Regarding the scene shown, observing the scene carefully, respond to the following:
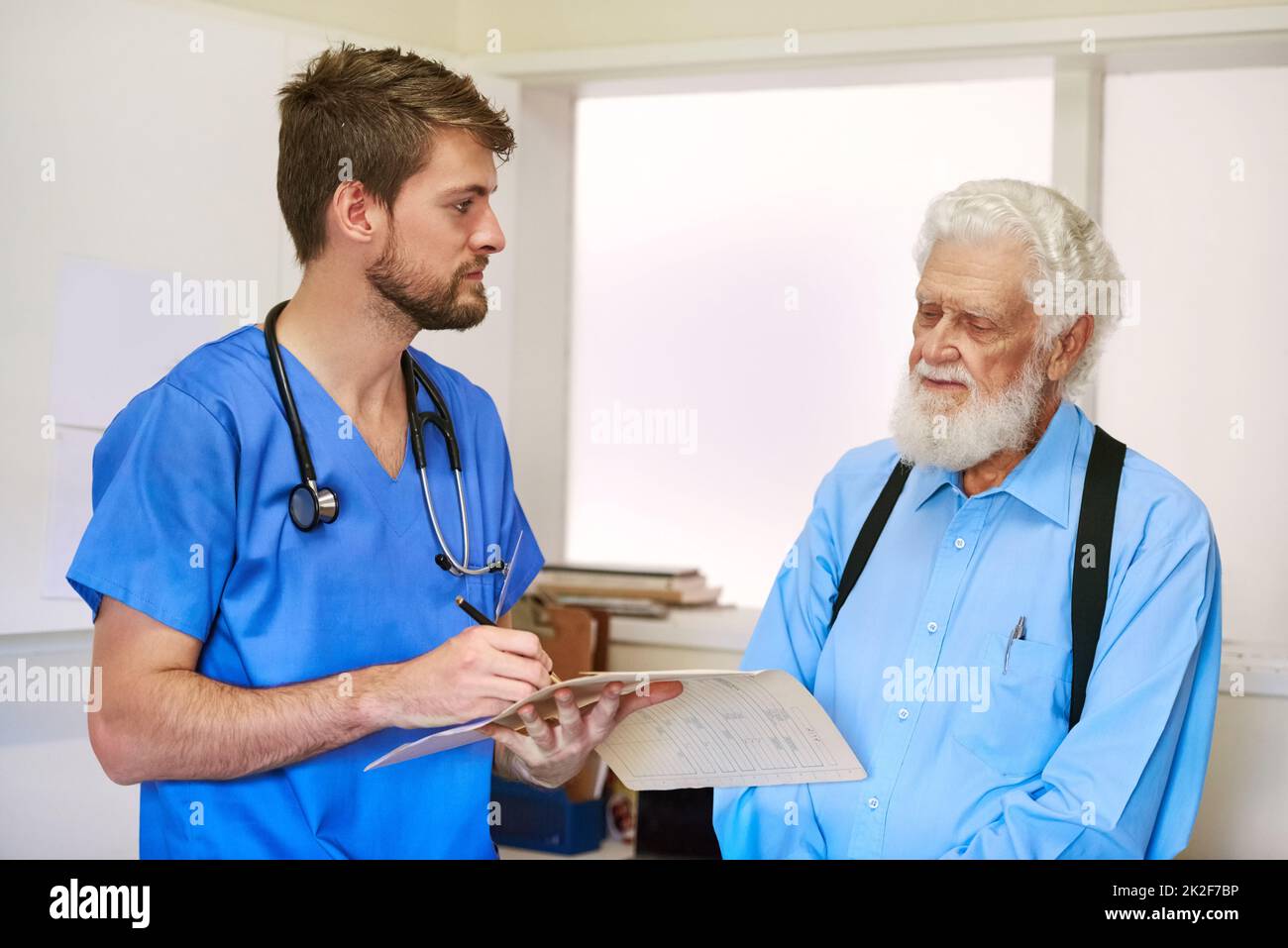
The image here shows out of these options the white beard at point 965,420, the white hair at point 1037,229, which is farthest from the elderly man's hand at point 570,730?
the white hair at point 1037,229

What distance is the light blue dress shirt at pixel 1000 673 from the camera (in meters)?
1.23

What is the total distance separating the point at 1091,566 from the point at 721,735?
1.28 ft

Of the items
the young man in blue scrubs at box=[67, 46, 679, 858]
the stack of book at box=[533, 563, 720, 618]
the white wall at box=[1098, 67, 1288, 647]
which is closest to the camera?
the young man in blue scrubs at box=[67, 46, 679, 858]

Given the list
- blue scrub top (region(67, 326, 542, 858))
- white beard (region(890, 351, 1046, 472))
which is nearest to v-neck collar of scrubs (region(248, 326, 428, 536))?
blue scrub top (region(67, 326, 542, 858))

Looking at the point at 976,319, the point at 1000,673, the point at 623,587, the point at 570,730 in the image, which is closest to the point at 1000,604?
the point at 1000,673

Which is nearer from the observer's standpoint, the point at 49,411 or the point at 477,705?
the point at 477,705

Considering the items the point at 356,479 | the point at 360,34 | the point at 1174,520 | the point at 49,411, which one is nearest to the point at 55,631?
the point at 49,411

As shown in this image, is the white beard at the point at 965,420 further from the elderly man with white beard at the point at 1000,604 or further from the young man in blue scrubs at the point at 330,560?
the young man in blue scrubs at the point at 330,560

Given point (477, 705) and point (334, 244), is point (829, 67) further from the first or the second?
point (477, 705)

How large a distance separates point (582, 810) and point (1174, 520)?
1.34m

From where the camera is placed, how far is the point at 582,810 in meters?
2.34

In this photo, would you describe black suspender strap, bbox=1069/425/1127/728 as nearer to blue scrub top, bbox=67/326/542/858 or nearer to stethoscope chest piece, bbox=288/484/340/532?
blue scrub top, bbox=67/326/542/858

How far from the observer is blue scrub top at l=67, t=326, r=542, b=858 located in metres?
1.13

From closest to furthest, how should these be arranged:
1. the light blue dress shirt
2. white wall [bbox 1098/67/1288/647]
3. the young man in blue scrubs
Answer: the young man in blue scrubs < the light blue dress shirt < white wall [bbox 1098/67/1288/647]
